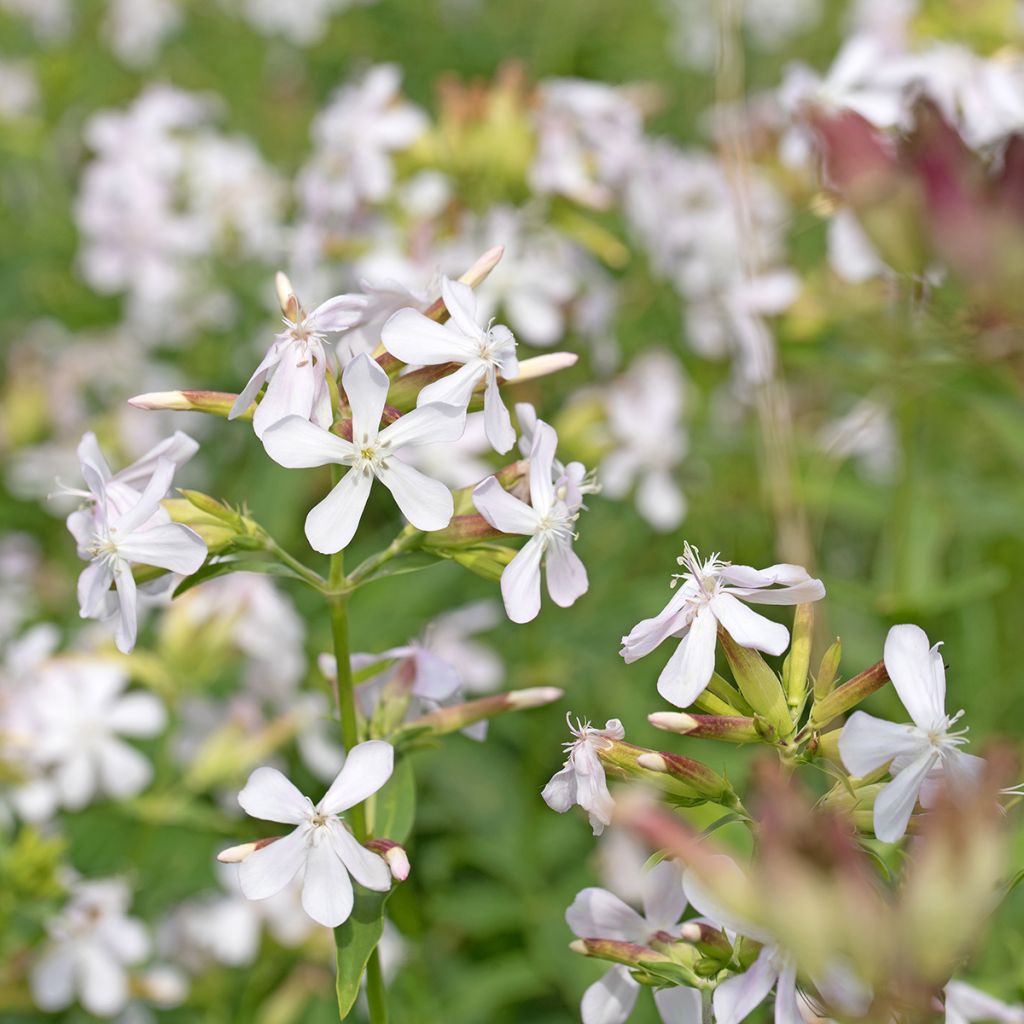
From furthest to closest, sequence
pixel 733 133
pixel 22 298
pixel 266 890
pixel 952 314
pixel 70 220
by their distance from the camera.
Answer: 1. pixel 70 220
2. pixel 22 298
3. pixel 733 133
4. pixel 952 314
5. pixel 266 890

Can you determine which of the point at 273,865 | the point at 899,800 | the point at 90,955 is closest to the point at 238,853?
the point at 273,865

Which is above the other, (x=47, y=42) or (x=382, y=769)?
(x=382, y=769)

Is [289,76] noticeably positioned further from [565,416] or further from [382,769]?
[382,769]

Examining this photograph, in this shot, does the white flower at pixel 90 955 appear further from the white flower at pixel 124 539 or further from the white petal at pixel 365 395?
the white petal at pixel 365 395

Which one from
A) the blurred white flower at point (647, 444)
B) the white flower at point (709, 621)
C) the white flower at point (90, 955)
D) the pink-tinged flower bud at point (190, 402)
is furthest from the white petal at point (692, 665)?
the blurred white flower at point (647, 444)

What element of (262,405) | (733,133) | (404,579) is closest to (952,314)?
(733,133)

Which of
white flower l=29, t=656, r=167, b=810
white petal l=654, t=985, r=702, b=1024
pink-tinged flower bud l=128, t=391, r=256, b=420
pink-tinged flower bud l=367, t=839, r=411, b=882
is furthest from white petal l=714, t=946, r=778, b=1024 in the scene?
white flower l=29, t=656, r=167, b=810

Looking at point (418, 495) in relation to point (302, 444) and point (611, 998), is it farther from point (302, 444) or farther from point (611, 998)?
point (611, 998)
